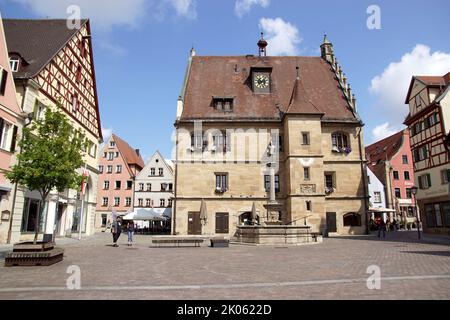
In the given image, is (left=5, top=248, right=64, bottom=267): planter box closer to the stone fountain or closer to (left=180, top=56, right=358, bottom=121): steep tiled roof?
the stone fountain

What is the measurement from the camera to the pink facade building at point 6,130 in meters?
17.8

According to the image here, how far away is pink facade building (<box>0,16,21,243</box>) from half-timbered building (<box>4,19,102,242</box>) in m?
0.59

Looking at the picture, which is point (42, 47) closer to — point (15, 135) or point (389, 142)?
point (15, 135)

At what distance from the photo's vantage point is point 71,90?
25.5 meters

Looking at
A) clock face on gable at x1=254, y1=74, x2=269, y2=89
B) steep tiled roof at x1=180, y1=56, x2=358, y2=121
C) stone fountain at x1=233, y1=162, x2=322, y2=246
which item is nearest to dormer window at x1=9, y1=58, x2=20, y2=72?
steep tiled roof at x1=180, y1=56, x2=358, y2=121

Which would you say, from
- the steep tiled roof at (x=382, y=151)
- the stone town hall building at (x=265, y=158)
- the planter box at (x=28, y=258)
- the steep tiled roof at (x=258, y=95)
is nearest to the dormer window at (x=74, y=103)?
the stone town hall building at (x=265, y=158)

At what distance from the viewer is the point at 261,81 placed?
33.1 m

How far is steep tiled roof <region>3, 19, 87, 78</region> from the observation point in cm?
2122

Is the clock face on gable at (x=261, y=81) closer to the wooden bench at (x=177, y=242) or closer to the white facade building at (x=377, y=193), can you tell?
the wooden bench at (x=177, y=242)

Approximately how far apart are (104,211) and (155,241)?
1519 inches

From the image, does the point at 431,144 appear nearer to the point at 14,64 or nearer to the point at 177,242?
the point at 177,242

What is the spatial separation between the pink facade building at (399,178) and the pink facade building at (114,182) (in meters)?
39.6

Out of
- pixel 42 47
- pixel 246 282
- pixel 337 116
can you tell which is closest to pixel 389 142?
pixel 337 116

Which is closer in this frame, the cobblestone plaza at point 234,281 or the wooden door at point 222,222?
the cobblestone plaza at point 234,281
